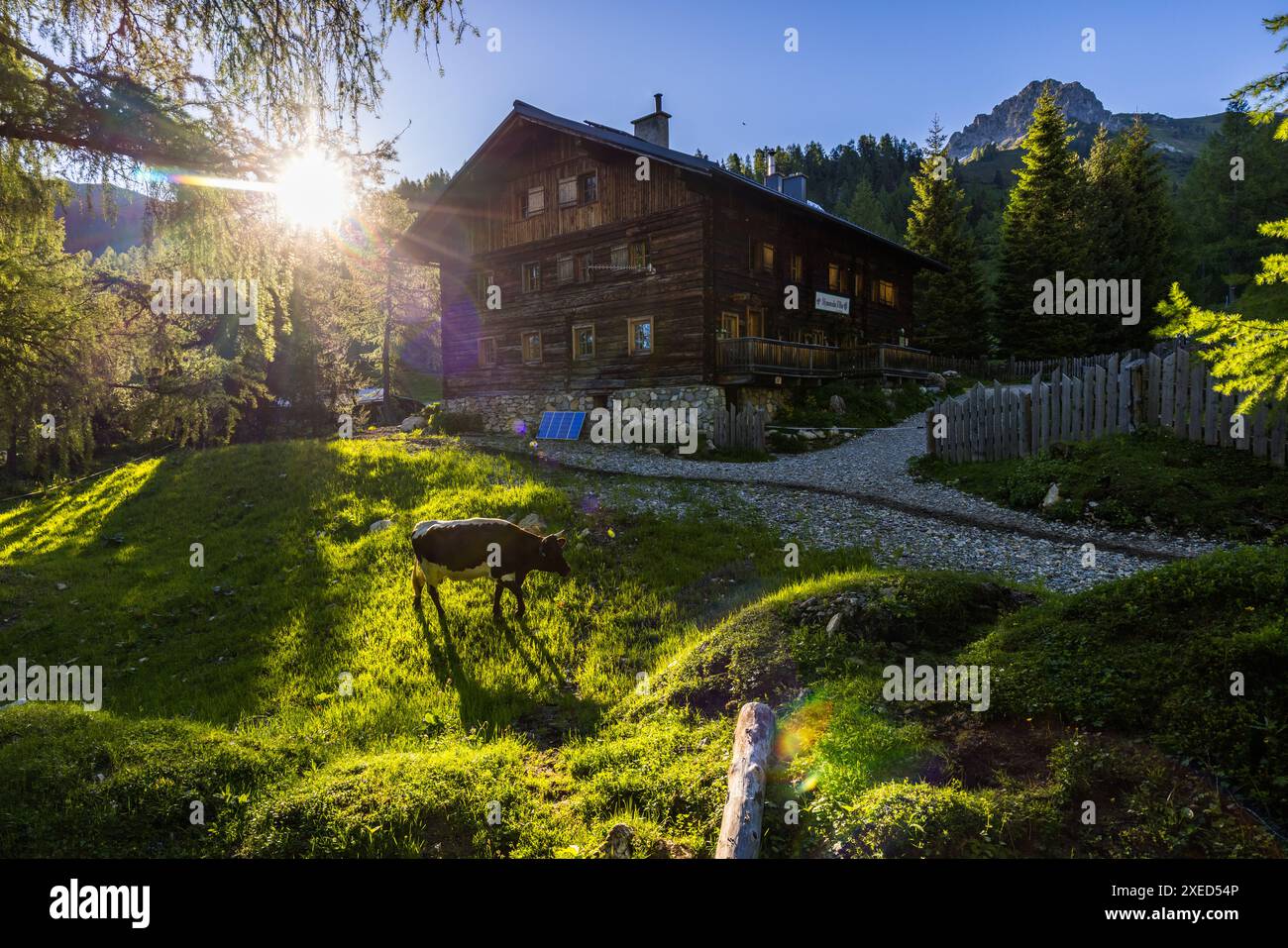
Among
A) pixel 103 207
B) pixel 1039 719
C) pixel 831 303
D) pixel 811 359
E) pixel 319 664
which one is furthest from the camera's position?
pixel 831 303

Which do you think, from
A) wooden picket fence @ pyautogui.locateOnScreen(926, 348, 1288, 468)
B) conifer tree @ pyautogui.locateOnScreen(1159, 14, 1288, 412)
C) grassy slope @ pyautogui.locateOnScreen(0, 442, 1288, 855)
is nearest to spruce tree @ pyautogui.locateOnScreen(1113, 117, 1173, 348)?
wooden picket fence @ pyautogui.locateOnScreen(926, 348, 1288, 468)

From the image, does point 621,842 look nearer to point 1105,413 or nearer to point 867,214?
point 1105,413

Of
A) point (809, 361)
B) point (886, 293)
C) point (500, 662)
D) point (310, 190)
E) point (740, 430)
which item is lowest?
point (500, 662)

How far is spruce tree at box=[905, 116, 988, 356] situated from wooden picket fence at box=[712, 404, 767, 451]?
26.8 metres

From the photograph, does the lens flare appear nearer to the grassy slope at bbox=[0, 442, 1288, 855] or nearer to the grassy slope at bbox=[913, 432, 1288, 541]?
the grassy slope at bbox=[0, 442, 1288, 855]

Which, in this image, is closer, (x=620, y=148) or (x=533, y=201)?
(x=620, y=148)

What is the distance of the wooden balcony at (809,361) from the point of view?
2340 cm

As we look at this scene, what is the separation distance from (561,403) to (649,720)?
2278 centimetres

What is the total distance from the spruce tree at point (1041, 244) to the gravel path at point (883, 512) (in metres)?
25.9

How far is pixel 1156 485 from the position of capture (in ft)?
36.1

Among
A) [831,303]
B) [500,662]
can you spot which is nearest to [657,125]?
[831,303]

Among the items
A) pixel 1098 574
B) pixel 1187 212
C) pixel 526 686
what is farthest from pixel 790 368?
pixel 1187 212
